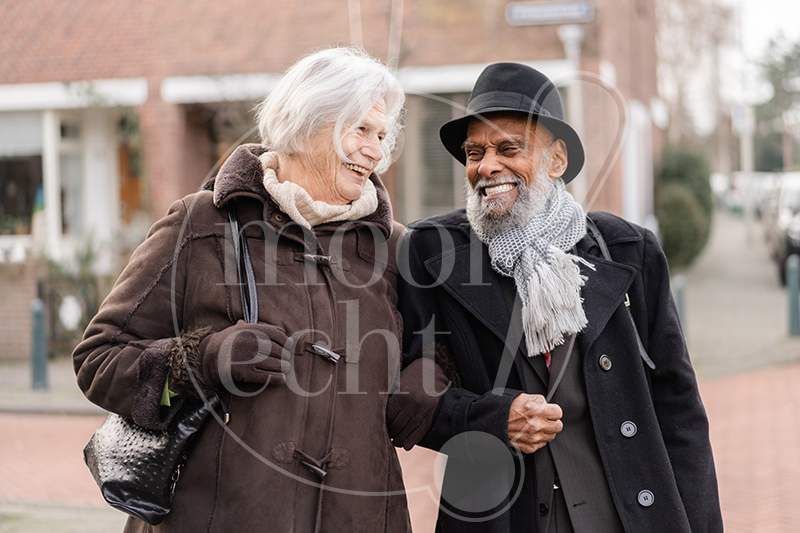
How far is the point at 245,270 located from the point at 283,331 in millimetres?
212

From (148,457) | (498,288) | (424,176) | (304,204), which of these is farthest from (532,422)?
(424,176)

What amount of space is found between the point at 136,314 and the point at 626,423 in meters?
1.43

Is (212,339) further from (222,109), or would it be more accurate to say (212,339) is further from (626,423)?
(222,109)

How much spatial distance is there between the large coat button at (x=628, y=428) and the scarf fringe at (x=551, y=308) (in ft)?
0.98

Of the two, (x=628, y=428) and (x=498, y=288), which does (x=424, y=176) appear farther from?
(x=628, y=428)

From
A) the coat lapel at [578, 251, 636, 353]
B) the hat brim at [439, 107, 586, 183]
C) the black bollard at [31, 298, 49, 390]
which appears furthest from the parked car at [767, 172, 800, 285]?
the coat lapel at [578, 251, 636, 353]

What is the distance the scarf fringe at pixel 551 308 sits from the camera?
2.34m

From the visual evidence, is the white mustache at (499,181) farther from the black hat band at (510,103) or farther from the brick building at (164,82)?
the brick building at (164,82)

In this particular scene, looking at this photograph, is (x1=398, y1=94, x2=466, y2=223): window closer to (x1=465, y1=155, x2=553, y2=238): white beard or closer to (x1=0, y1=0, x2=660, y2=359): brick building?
(x1=0, y1=0, x2=660, y2=359): brick building

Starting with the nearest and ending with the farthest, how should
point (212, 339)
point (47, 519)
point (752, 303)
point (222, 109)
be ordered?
point (212, 339)
point (47, 519)
point (222, 109)
point (752, 303)

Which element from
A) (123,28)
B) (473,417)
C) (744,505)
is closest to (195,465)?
(473,417)

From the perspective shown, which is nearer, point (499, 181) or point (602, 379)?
point (602, 379)

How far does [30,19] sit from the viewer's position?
1235 centimetres

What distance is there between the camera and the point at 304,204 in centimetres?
236
